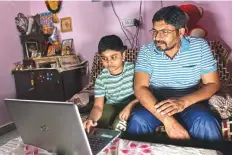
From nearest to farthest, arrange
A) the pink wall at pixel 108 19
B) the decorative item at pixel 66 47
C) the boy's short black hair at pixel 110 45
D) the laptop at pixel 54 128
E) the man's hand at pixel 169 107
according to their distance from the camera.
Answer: the laptop at pixel 54 128 < the man's hand at pixel 169 107 < the boy's short black hair at pixel 110 45 < the pink wall at pixel 108 19 < the decorative item at pixel 66 47

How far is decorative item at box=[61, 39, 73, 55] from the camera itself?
2.52 m

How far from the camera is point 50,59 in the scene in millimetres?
2406

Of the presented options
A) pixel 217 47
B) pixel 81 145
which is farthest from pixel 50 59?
pixel 81 145

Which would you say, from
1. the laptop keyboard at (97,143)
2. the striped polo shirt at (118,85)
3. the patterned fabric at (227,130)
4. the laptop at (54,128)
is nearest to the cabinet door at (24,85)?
the striped polo shirt at (118,85)

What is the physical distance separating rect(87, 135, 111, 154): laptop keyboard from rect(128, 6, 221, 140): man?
1.05 feet

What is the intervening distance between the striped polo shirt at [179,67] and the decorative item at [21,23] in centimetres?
178

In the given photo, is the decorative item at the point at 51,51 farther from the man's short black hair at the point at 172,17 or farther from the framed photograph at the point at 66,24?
the man's short black hair at the point at 172,17

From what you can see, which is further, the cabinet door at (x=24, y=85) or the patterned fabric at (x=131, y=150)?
the cabinet door at (x=24, y=85)

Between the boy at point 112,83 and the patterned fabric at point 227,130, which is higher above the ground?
the boy at point 112,83

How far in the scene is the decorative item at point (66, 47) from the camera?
2.52 meters

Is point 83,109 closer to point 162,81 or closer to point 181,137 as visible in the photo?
point 162,81

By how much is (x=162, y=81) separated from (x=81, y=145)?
73cm

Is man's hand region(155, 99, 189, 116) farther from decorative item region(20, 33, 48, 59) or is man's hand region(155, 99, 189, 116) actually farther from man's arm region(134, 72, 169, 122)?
decorative item region(20, 33, 48, 59)

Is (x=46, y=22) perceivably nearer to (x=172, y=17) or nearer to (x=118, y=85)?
(x=118, y=85)
